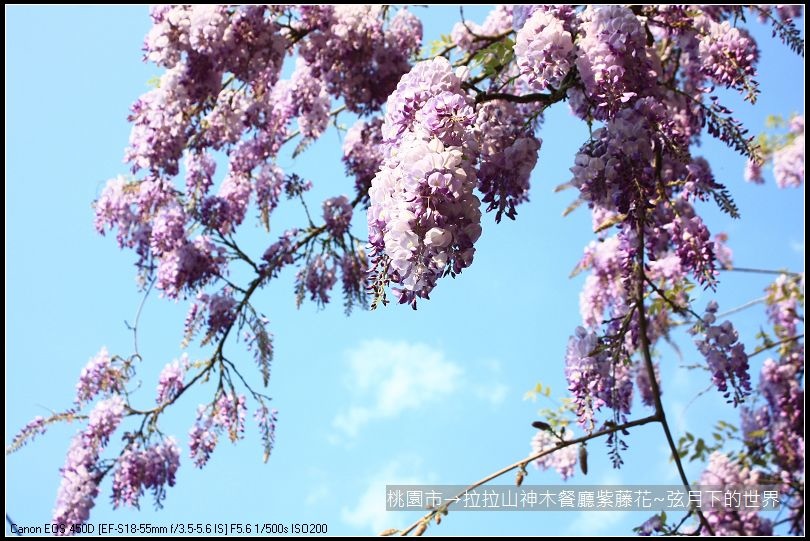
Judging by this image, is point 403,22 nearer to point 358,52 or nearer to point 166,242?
point 358,52

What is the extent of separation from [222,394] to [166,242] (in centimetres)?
99

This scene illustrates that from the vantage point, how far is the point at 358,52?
379 centimetres

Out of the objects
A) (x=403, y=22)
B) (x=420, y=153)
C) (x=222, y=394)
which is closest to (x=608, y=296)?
(x=403, y=22)

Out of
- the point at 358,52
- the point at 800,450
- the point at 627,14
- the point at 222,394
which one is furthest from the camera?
the point at 222,394

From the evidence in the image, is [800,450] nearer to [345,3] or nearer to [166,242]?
[345,3]

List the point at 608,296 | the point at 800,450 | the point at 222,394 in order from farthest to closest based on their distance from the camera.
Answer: the point at 608,296 → the point at 222,394 → the point at 800,450

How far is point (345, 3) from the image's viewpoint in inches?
154

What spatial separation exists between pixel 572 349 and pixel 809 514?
1.26 metres

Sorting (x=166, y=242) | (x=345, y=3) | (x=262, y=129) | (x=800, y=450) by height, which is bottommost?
(x=800, y=450)

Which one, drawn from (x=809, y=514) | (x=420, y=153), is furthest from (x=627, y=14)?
(x=809, y=514)

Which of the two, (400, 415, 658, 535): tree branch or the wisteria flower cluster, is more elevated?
the wisteria flower cluster

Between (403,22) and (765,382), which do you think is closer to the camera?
(403,22)

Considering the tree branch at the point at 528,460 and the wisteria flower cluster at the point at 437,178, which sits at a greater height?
the wisteria flower cluster at the point at 437,178

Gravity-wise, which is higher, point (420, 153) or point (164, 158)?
point (164, 158)
